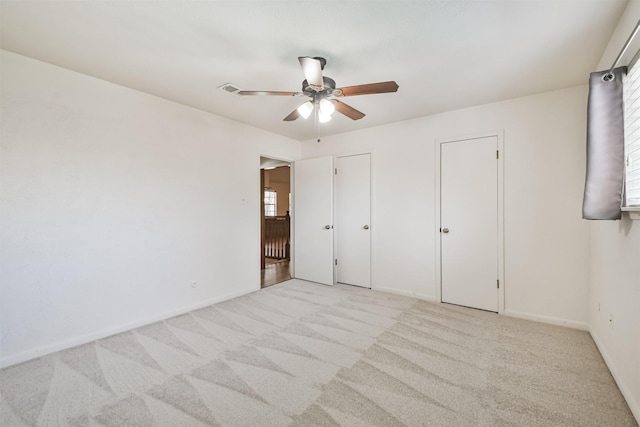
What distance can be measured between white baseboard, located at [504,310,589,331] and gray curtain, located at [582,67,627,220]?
1536 mm

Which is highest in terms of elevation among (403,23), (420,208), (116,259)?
(403,23)

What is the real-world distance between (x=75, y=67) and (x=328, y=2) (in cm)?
230

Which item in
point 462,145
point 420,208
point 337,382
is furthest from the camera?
point 420,208

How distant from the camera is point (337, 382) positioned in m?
1.87

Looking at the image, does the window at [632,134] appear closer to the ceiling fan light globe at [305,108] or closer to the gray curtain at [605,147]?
the gray curtain at [605,147]

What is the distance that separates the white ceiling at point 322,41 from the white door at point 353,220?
1.60 metres

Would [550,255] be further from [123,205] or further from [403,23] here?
[123,205]

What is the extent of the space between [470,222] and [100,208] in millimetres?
3979

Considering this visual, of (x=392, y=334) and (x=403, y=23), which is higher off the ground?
(x=403, y=23)

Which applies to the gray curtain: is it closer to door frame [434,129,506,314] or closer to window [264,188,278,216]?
door frame [434,129,506,314]

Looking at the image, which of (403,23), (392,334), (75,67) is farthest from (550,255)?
(75,67)

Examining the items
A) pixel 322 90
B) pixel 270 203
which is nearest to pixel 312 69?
pixel 322 90

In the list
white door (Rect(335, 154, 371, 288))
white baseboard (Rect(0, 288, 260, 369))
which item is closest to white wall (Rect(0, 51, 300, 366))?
white baseboard (Rect(0, 288, 260, 369))

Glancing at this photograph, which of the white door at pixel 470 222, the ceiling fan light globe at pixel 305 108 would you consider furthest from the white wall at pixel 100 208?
the white door at pixel 470 222
